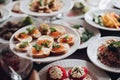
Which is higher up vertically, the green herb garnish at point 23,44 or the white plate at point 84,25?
the green herb garnish at point 23,44

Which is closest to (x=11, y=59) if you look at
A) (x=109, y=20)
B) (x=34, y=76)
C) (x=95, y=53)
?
(x=34, y=76)

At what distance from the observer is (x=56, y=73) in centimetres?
120

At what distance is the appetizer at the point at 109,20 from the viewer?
1.57 m

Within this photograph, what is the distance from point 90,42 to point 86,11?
42 centimetres

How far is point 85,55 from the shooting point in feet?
4.64

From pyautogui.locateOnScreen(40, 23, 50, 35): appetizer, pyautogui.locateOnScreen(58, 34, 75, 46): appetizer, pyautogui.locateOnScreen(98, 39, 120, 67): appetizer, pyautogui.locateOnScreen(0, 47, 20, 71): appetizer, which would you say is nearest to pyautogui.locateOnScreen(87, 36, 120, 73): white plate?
pyautogui.locateOnScreen(98, 39, 120, 67): appetizer

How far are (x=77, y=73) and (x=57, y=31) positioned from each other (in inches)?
11.5

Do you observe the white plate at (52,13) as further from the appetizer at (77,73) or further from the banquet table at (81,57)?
the appetizer at (77,73)

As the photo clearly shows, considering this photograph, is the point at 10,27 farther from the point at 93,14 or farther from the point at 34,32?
the point at 93,14

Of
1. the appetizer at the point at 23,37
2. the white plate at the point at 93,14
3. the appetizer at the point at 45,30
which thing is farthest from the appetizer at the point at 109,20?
the appetizer at the point at 23,37

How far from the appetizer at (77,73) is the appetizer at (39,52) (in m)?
0.15

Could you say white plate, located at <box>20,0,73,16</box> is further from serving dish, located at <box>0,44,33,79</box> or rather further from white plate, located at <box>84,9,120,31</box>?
serving dish, located at <box>0,44,33,79</box>

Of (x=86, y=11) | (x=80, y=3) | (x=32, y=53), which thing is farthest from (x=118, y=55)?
(x=80, y=3)

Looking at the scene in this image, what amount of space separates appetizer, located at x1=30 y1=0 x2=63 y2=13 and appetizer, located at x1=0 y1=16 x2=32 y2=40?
0.08 metres
